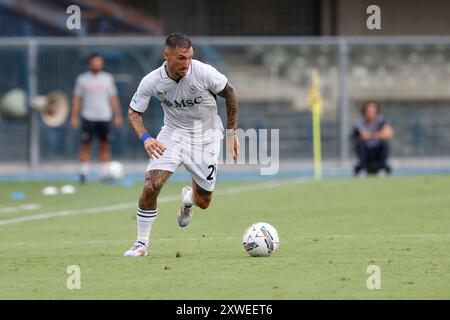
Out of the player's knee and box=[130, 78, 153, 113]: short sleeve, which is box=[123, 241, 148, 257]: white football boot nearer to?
the player's knee

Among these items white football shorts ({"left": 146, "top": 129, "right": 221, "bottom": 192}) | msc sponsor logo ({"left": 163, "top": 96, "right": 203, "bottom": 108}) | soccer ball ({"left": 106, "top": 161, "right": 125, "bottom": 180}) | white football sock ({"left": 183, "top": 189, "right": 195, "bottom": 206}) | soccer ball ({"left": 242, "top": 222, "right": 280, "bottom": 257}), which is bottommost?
soccer ball ({"left": 106, "top": 161, "right": 125, "bottom": 180})

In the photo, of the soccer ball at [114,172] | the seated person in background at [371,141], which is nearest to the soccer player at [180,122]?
the soccer ball at [114,172]

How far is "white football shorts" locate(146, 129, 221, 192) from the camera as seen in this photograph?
1213cm

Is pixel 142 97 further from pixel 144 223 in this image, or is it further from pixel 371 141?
pixel 371 141

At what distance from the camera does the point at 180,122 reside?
41.2ft

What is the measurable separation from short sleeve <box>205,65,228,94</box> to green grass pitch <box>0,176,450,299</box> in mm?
1574

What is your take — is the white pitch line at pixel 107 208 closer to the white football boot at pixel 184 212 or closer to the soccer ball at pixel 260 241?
the white football boot at pixel 184 212

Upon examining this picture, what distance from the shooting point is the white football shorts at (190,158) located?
1213cm

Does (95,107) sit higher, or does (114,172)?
(95,107)

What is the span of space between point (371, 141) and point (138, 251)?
14.3 m

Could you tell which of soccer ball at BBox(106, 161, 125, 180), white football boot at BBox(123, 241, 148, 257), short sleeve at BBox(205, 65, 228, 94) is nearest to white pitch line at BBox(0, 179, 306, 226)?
soccer ball at BBox(106, 161, 125, 180)

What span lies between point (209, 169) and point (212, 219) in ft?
11.9

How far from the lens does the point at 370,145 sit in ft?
83.6

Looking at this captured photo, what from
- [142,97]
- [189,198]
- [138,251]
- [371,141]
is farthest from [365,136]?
[138,251]
